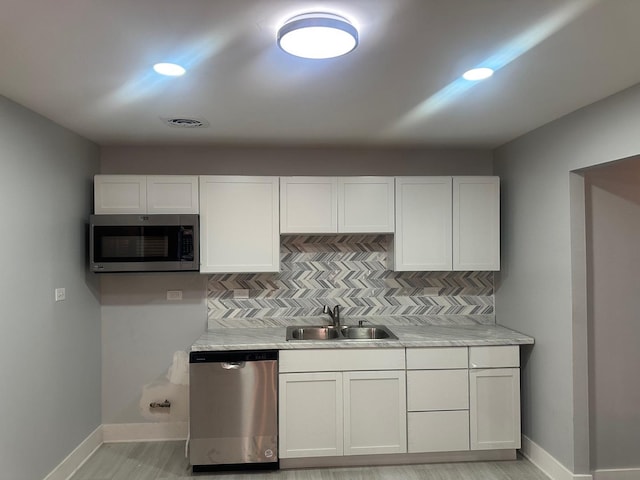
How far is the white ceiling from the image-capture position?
4.86ft

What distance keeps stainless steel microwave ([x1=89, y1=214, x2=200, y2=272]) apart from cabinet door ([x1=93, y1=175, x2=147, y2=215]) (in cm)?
11

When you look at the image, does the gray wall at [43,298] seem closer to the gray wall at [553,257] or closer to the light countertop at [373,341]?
the light countertop at [373,341]

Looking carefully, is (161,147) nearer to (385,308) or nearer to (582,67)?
(385,308)

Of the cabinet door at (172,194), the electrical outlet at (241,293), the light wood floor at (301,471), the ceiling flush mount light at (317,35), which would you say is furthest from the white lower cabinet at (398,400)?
the ceiling flush mount light at (317,35)

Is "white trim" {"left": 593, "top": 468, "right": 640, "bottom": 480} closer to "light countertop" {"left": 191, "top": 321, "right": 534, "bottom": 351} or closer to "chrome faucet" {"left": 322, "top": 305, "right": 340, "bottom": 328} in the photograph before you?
"light countertop" {"left": 191, "top": 321, "right": 534, "bottom": 351}

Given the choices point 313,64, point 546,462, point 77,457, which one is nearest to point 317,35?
point 313,64

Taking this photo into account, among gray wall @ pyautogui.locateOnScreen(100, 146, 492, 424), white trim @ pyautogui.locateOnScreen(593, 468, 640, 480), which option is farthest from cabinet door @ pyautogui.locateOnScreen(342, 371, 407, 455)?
gray wall @ pyautogui.locateOnScreen(100, 146, 492, 424)

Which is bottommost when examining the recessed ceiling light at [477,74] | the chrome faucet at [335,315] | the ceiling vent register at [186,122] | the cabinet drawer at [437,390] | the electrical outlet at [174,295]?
the cabinet drawer at [437,390]

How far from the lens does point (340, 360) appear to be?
3049 mm

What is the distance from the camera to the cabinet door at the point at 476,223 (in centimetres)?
342

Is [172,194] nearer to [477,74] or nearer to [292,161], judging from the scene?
[292,161]

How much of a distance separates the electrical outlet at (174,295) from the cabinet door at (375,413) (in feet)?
5.06

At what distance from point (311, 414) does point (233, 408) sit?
557mm

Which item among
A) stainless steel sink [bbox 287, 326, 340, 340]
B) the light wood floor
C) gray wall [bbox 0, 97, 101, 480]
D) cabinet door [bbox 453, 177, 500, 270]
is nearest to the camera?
gray wall [bbox 0, 97, 101, 480]
